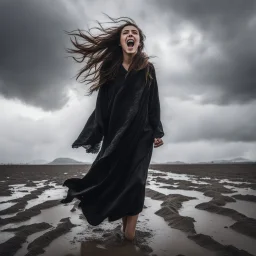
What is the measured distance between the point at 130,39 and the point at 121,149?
4.30 feet

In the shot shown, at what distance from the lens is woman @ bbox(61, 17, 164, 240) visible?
7.80ft

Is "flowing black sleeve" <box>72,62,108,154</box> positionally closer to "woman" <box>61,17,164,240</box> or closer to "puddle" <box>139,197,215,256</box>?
"woman" <box>61,17,164,240</box>

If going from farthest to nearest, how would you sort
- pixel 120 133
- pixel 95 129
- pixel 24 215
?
pixel 24 215, pixel 95 129, pixel 120 133

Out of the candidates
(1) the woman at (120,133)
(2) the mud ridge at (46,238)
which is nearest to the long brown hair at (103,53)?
(1) the woman at (120,133)

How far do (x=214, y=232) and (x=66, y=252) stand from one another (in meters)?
1.59

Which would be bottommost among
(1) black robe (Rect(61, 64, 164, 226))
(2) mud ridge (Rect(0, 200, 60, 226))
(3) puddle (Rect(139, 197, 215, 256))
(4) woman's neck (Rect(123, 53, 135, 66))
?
(3) puddle (Rect(139, 197, 215, 256))

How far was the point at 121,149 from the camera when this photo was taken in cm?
249

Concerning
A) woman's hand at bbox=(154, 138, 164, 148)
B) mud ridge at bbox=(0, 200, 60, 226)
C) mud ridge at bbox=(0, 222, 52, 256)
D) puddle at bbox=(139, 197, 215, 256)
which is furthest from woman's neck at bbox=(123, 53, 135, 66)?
mud ridge at bbox=(0, 200, 60, 226)

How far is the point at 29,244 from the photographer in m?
2.26

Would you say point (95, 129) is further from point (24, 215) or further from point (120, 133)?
point (24, 215)

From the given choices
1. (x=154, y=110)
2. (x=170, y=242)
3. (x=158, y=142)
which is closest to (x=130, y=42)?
(x=154, y=110)

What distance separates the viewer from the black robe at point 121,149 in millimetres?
2367

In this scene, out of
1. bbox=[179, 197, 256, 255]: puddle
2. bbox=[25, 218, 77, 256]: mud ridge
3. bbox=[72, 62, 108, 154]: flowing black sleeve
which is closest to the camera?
bbox=[25, 218, 77, 256]: mud ridge

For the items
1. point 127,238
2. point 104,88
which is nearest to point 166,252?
point 127,238
